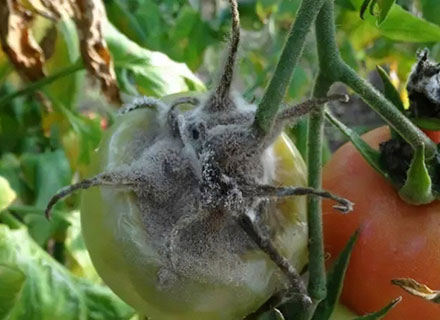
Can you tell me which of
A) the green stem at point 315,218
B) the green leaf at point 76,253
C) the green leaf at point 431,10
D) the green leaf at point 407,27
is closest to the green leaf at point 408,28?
the green leaf at point 407,27

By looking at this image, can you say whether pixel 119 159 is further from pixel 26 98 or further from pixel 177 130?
pixel 26 98

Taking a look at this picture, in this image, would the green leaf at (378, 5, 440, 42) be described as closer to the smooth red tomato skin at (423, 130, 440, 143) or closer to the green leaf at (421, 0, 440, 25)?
the smooth red tomato skin at (423, 130, 440, 143)

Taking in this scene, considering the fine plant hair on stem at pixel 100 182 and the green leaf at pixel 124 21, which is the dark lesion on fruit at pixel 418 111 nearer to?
the fine plant hair on stem at pixel 100 182

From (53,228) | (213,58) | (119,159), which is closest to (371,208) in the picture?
(119,159)

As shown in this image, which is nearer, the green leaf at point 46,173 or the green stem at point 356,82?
the green stem at point 356,82

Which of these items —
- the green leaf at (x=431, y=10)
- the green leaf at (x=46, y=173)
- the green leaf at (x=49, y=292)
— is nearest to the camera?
the green leaf at (x=49, y=292)

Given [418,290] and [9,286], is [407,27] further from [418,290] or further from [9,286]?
[9,286]

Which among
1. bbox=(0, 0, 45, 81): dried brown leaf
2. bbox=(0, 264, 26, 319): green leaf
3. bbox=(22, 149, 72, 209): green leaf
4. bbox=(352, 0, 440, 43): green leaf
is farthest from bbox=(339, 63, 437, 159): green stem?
bbox=(22, 149, 72, 209): green leaf
